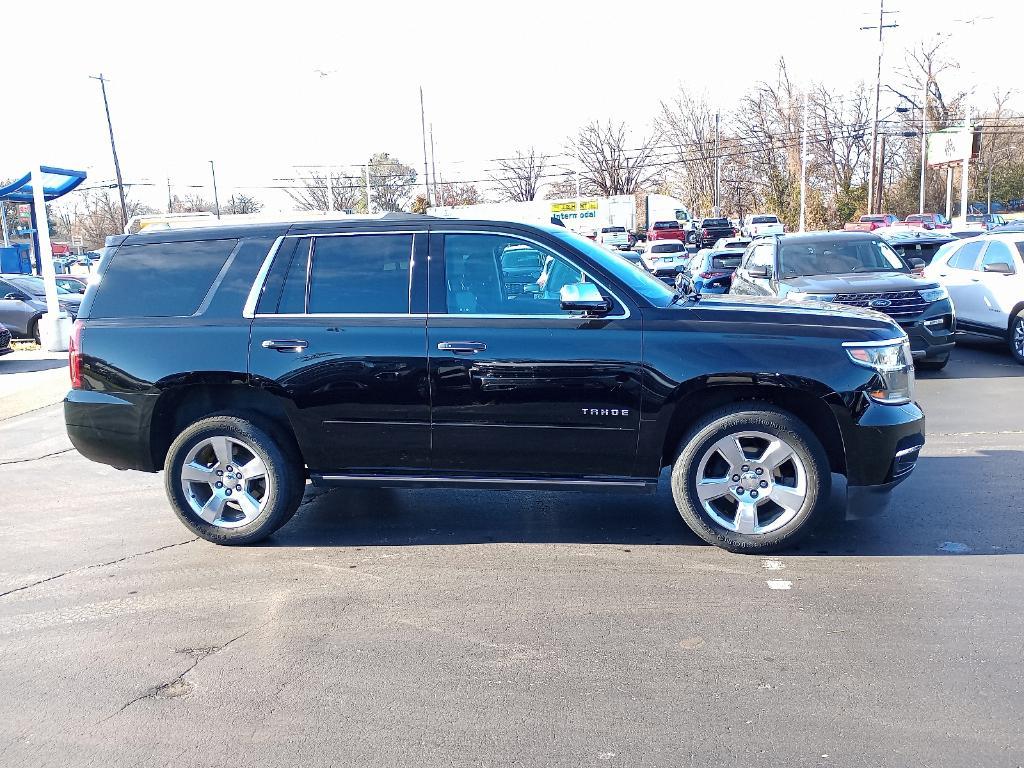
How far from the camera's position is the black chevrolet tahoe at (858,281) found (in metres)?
11.0

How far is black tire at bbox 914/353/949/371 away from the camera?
37.4 feet

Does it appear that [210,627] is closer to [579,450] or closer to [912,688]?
[579,450]

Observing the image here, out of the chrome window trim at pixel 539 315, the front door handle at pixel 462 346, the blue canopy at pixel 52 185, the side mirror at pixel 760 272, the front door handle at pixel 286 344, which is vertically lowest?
the side mirror at pixel 760 272

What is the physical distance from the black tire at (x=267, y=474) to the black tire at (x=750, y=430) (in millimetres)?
2332

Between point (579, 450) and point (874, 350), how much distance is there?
5.72 ft

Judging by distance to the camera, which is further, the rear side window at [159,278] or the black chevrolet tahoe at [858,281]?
the black chevrolet tahoe at [858,281]

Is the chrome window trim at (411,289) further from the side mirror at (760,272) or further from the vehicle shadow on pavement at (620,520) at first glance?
the side mirror at (760,272)

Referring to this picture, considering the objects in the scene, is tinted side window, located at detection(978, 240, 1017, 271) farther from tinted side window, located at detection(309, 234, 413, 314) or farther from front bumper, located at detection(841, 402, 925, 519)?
tinted side window, located at detection(309, 234, 413, 314)

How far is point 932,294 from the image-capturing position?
11109 millimetres

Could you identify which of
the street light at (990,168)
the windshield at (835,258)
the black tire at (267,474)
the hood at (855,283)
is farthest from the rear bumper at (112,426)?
the street light at (990,168)

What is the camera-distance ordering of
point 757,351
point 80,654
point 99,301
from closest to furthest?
point 80,654 < point 757,351 < point 99,301

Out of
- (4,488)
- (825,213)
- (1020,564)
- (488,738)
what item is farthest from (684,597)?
(825,213)

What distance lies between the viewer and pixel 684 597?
4.69 metres

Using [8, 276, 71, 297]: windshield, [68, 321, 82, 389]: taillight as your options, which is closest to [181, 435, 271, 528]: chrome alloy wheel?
[68, 321, 82, 389]: taillight
